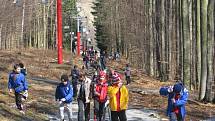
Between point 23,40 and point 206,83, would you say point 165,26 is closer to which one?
point 206,83

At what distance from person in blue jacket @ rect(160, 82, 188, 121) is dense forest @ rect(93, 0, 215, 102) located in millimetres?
8925

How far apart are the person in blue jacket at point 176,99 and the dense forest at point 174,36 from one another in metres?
8.93

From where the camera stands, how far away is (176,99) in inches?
480

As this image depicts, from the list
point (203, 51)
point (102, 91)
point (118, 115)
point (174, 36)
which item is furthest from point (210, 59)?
point (174, 36)

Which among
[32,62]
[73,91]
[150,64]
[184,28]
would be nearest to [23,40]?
[32,62]

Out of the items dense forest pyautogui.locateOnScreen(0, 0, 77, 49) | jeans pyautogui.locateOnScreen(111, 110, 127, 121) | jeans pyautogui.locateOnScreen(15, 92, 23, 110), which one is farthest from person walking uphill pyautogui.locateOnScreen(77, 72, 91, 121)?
dense forest pyautogui.locateOnScreen(0, 0, 77, 49)

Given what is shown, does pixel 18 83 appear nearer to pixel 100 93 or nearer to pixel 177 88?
pixel 100 93

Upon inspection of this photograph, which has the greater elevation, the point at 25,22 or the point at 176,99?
the point at 25,22

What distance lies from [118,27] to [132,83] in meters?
43.3

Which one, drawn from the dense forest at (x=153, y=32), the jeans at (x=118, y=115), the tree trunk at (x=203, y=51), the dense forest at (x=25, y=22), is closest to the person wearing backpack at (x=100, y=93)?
the jeans at (x=118, y=115)

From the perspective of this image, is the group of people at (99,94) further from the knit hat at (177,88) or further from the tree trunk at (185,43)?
the tree trunk at (185,43)

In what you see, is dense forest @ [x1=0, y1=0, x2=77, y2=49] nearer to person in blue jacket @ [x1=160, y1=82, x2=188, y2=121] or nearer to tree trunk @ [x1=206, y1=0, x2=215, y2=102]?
tree trunk @ [x1=206, y1=0, x2=215, y2=102]

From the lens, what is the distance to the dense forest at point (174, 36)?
77.4 feet

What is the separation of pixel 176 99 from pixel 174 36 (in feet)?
91.4
